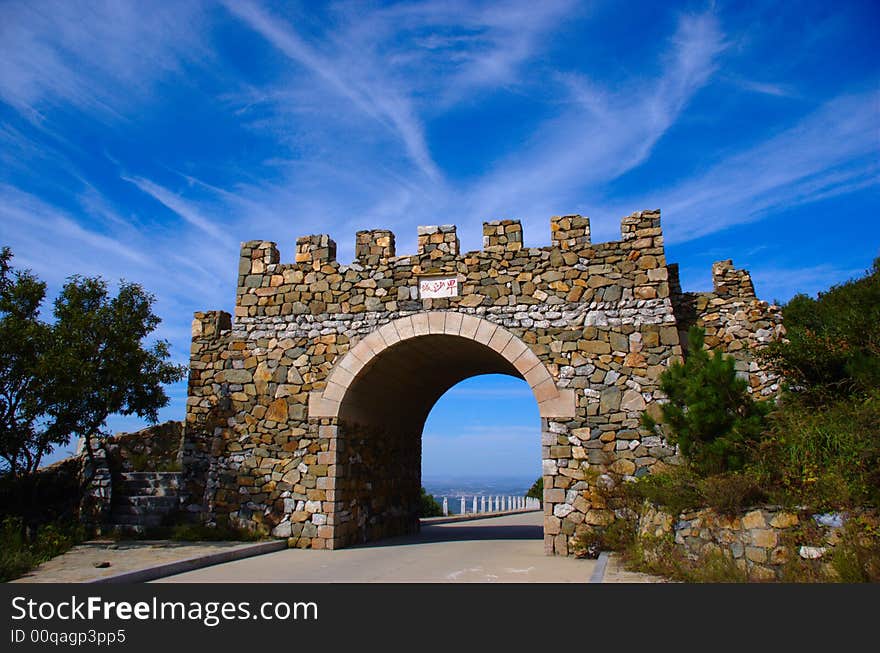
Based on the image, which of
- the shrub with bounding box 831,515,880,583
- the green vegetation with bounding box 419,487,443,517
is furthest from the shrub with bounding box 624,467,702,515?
the green vegetation with bounding box 419,487,443,517

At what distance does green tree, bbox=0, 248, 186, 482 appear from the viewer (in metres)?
9.20

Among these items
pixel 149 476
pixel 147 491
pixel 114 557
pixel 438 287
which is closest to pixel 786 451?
pixel 438 287

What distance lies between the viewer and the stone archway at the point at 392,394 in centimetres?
977

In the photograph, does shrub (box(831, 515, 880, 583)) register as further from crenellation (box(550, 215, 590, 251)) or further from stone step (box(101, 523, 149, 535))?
stone step (box(101, 523, 149, 535))

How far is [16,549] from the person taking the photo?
7676 millimetres

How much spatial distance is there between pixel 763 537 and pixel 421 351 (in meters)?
6.56

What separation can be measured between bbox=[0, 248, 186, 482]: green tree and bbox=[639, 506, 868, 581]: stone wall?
8554mm

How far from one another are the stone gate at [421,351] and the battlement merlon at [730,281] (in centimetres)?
2

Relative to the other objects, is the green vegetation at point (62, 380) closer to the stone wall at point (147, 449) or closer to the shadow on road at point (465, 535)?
the stone wall at point (147, 449)

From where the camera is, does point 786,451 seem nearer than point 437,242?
Yes

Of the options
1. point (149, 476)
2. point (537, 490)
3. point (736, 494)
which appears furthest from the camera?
point (537, 490)

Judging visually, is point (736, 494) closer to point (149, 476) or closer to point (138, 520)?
point (138, 520)

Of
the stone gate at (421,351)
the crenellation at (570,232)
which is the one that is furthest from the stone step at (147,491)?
the crenellation at (570,232)

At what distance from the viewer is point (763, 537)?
558cm
